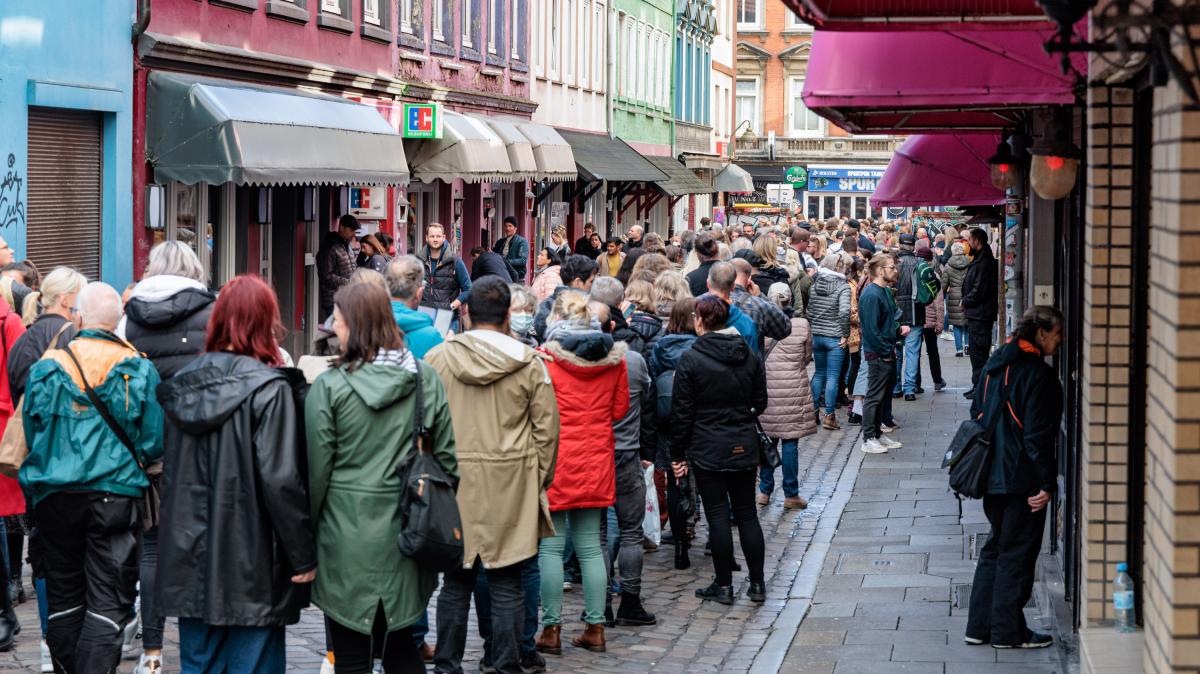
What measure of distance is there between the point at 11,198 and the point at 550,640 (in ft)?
23.2

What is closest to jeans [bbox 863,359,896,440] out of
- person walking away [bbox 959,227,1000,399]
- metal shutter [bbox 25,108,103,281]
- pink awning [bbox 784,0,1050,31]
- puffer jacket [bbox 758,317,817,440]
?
person walking away [bbox 959,227,1000,399]

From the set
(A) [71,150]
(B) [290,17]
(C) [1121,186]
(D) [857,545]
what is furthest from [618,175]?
(C) [1121,186]

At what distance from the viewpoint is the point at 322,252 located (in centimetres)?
1895

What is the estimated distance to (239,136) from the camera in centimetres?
1642

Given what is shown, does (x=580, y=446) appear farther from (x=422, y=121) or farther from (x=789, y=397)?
(x=422, y=121)

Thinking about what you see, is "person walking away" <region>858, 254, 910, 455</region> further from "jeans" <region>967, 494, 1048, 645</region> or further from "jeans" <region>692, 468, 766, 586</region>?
"jeans" <region>967, 494, 1048, 645</region>

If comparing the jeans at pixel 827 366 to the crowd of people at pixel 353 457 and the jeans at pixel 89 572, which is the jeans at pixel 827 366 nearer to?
the crowd of people at pixel 353 457

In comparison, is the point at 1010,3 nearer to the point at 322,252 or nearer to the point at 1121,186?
the point at 1121,186

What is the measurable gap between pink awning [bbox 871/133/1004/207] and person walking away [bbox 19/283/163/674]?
925 cm

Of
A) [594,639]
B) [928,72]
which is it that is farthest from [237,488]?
[928,72]

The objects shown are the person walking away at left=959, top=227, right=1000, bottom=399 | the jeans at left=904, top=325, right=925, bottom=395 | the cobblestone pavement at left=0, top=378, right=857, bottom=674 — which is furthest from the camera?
the jeans at left=904, top=325, right=925, bottom=395

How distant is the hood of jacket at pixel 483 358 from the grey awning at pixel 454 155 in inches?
596

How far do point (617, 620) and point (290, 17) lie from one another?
11.6 meters

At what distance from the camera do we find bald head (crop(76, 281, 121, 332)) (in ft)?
24.1
